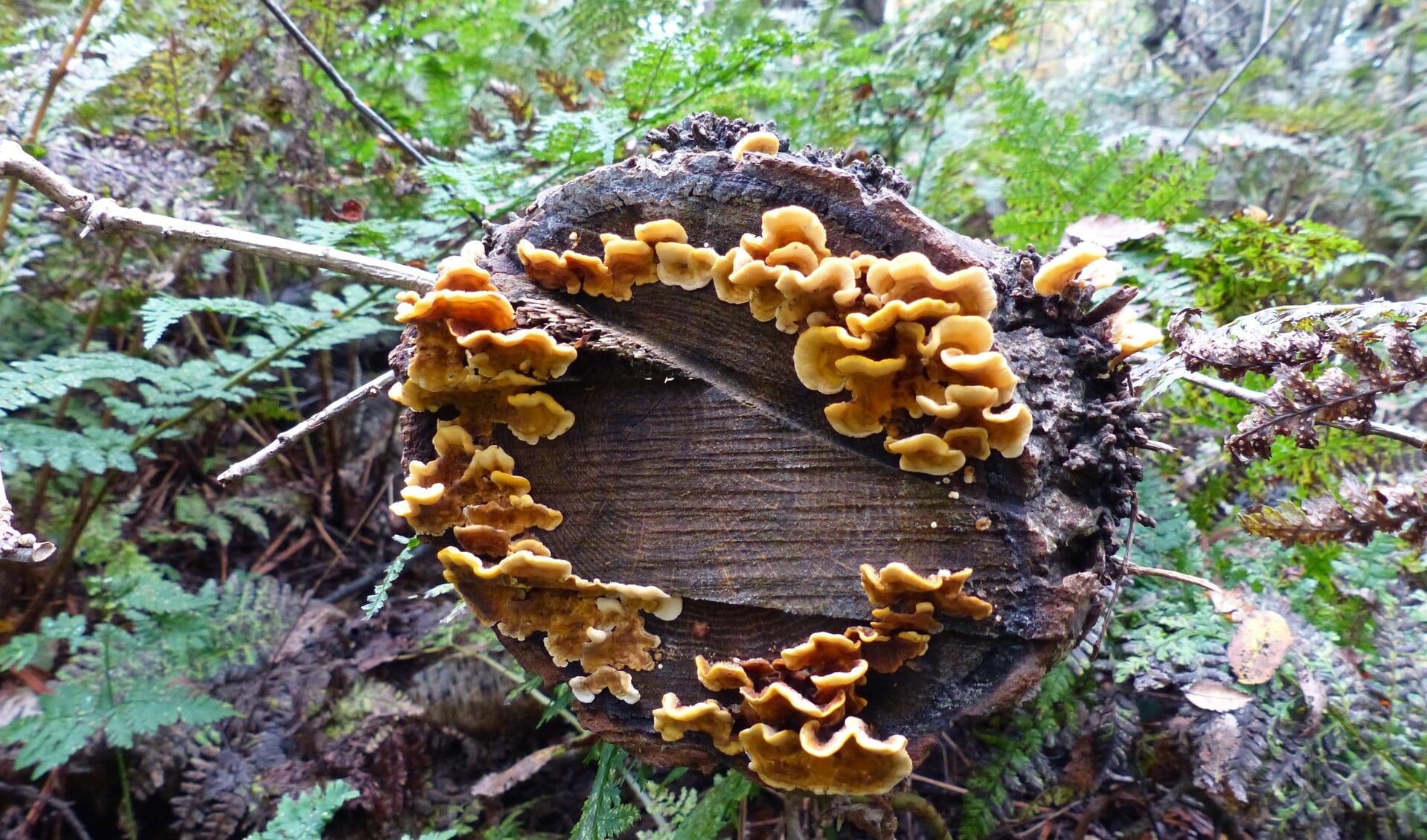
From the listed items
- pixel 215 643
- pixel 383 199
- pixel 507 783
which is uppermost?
pixel 383 199

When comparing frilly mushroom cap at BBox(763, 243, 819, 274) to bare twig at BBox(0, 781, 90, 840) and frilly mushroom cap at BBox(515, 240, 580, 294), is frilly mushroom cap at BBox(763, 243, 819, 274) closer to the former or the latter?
frilly mushroom cap at BBox(515, 240, 580, 294)

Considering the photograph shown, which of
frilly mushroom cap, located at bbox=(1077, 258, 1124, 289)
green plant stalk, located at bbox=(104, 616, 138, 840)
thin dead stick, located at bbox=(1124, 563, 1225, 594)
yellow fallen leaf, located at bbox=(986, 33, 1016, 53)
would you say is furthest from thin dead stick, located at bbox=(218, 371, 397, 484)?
yellow fallen leaf, located at bbox=(986, 33, 1016, 53)

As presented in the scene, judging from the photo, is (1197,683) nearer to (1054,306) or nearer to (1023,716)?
(1023,716)

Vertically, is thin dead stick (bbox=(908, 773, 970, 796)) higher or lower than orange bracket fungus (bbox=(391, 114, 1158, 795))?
lower

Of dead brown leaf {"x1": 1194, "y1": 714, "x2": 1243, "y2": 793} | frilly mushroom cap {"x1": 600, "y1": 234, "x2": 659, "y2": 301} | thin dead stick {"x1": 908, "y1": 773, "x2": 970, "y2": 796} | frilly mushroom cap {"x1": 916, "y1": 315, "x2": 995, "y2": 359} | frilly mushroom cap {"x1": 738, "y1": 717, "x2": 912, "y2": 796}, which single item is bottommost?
thin dead stick {"x1": 908, "y1": 773, "x2": 970, "y2": 796}

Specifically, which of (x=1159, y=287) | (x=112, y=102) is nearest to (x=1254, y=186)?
(x=1159, y=287)

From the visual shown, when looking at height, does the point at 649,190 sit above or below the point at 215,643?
above

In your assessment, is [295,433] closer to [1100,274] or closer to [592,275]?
[592,275]
